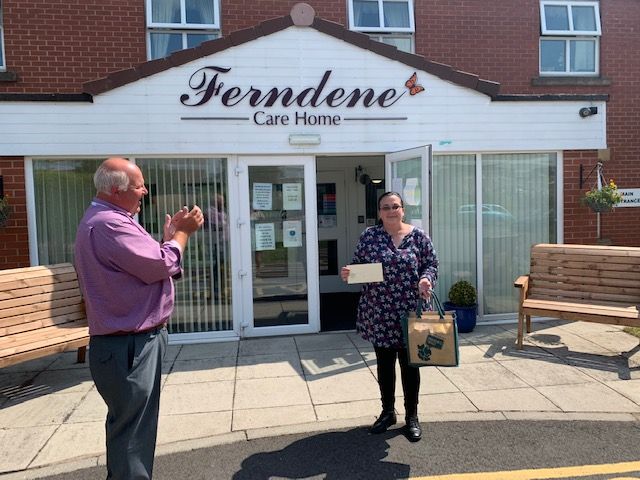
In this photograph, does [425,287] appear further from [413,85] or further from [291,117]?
[413,85]

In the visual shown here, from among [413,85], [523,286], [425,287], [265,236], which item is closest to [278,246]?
[265,236]

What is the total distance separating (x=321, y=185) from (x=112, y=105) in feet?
14.8

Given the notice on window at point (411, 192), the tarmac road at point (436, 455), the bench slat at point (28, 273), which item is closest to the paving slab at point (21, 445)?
the tarmac road at point (436, 455)

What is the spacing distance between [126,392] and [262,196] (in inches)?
164

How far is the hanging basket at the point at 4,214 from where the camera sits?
588 centimetres

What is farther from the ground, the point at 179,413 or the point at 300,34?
the point at 300,34

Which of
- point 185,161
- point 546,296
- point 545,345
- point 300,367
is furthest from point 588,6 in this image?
point 300,367

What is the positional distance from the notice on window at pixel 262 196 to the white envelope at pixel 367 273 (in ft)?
10.1

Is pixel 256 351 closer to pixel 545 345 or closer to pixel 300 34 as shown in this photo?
pixel 545 345

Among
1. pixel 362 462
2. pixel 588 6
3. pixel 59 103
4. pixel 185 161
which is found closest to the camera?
pixel 362 462

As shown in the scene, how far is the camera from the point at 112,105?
241 inches

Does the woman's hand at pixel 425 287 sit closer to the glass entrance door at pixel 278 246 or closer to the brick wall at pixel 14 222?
the glass entrance door at pixel 278 246

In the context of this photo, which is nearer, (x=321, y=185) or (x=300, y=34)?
(x=300, y=34)

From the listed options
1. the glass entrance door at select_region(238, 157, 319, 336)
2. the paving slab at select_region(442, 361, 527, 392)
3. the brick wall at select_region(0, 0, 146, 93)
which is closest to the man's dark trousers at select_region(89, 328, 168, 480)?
the paving slab at select_region(442, 361, 527, 392)
